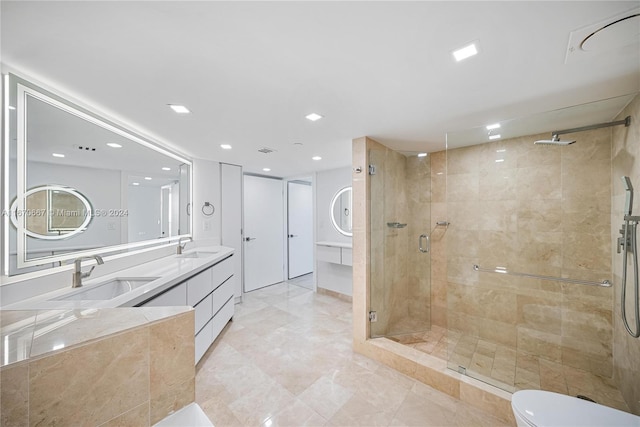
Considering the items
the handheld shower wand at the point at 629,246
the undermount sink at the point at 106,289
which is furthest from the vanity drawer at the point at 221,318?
the handheld shower wand at the point at 629,246

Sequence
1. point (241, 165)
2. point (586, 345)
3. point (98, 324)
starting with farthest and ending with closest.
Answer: point (241, 165) → point (586, 345) → point (98, 324)

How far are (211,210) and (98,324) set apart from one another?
111 inches

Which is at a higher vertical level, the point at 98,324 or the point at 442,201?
the point at 442,201

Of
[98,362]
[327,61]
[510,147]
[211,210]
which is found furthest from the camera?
[211,210]

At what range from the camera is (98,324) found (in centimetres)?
83

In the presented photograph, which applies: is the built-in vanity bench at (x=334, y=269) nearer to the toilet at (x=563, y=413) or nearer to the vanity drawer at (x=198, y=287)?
the vanity drawer at (x=198, y=287)

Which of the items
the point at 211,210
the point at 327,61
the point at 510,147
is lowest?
the point at 211,210

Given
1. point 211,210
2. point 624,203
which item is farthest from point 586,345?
point 211,210

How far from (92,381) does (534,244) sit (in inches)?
127

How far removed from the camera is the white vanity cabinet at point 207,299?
1.78 meters

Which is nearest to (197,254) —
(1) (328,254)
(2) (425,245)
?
(1) (328,254)

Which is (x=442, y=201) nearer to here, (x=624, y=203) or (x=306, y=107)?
(x=624, y=203)

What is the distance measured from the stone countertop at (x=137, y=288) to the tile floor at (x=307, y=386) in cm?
94

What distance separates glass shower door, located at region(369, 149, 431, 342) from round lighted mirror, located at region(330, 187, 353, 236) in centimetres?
107
